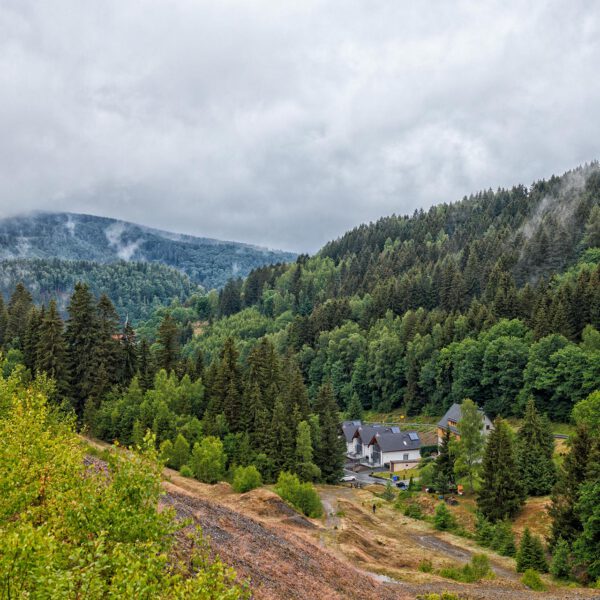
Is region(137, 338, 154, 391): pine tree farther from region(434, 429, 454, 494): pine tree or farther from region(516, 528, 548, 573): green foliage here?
region(516, 528, 548, 573): green foliage

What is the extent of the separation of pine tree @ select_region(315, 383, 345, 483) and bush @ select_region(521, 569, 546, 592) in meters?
37.1

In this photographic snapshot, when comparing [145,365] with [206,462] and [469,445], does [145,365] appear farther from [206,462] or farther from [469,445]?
[469,445]

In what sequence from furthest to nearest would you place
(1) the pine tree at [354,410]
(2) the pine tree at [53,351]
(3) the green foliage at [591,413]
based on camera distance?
(1) the pine tree at [354,410] < (2) the pine tree at [53,351] < (3) the green foliage at [591,413]

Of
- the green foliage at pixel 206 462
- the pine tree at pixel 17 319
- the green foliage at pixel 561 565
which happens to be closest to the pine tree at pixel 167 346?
the pine tree at pixel 17 319

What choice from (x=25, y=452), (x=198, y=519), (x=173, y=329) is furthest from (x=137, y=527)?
(x=173, y=329)

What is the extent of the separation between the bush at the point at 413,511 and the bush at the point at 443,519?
10.2 feet

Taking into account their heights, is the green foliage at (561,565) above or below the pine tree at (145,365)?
below

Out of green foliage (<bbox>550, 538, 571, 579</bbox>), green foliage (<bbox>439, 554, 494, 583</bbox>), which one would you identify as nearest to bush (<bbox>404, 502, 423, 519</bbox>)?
green foliage (<bbox>439, 554, 494, 583</bbox>)

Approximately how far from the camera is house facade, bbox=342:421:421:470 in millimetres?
101875

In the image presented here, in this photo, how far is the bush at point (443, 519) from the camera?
60.5 m

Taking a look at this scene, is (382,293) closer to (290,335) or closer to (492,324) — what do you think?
(290,335)

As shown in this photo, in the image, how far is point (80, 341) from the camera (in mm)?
76688

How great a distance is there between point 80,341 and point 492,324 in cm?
7976

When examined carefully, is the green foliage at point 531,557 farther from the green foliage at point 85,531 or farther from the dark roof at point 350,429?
the dark roof at point 350,429
